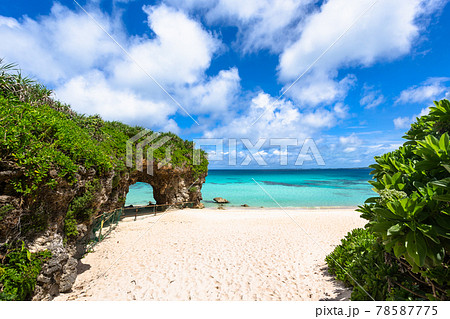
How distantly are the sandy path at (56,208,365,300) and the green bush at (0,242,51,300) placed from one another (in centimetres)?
149

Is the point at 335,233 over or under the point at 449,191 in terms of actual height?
under

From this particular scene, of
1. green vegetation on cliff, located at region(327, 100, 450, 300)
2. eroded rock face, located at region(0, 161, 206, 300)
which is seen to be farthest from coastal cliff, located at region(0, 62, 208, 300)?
green vegetation on cliff, located at region(327, 100, 450, 300)

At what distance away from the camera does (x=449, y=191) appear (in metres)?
1.70

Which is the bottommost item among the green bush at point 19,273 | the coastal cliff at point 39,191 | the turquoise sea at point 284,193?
the turquoise sea at point 284,193

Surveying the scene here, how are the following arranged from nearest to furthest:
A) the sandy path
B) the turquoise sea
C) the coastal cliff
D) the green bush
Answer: the green bush
the coastal cliff
the sandy path
the turquoise sea

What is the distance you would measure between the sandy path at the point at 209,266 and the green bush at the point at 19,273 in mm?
1494

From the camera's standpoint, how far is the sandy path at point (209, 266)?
5.25 metres

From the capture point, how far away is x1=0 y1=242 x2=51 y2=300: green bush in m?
3.35

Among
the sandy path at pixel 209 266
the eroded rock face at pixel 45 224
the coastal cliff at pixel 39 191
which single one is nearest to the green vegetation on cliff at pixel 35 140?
the coastal cliff at pixel 39 191

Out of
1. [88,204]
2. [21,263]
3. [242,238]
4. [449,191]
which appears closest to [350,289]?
[449,191]

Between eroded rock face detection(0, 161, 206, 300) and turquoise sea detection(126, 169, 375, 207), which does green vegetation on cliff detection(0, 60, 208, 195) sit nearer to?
eroded rock face detection(0, 161, 206, 300)

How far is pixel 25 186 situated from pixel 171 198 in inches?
627

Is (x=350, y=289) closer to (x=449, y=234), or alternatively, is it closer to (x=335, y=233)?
(x=449, y=234)

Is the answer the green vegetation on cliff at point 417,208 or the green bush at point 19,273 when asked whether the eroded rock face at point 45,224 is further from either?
the green vegetation on cliff at point 417,208
